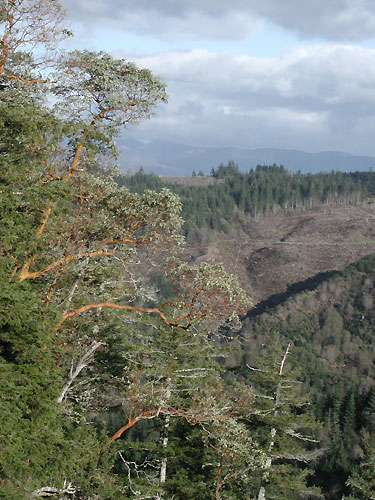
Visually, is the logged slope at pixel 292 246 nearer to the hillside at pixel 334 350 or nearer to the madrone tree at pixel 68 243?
the hillside at pixel 334 350

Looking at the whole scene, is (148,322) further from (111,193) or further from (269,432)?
(269,432)

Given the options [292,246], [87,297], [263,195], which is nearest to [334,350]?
[292,246]

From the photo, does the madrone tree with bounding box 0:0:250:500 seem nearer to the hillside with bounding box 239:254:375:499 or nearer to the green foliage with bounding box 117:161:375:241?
the hillside with bounding box 239:254:375:499

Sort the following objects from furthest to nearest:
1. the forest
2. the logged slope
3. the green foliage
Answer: the green foliage
the logged slope
the forest

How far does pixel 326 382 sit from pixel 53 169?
260ft

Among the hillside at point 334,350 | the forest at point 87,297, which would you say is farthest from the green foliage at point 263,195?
the forest at point 87,297

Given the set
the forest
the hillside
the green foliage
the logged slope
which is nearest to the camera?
the forest

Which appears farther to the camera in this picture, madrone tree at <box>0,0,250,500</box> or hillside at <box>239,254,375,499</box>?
hillside at <box>239,254,375,499</box>

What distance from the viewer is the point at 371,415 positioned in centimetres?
5903

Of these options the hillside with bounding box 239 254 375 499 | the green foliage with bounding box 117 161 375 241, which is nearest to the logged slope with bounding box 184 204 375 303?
the green foliage with bounding box 117 161 375 241

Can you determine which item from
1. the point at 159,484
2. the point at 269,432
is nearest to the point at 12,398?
the point at 159,484

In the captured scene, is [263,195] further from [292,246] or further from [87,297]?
[87,297]

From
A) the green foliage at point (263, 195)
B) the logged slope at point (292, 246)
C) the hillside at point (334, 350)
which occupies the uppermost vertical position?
the green foliage at point (263, 195)

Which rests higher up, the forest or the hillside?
the forest
